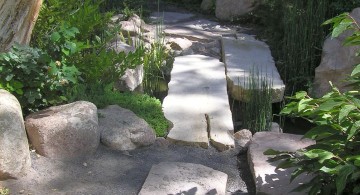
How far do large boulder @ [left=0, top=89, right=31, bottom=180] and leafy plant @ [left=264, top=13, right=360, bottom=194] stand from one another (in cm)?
154

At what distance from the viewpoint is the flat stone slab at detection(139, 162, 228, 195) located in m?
3.66

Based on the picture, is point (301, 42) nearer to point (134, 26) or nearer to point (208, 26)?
point (134, 26)

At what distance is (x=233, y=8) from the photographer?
8.45 meters

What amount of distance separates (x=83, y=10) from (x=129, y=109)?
883 millimetres

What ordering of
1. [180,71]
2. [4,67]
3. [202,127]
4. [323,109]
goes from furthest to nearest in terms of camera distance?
[180,71], [202,127], [4,67], [323,109]

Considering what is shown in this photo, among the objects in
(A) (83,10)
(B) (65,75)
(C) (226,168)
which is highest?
(A) (83,10)

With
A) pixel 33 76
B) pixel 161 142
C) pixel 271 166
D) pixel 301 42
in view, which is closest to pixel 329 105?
Result: pixel 271 166

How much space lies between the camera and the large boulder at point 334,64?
6.20 meters

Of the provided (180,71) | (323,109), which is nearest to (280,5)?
(180,71)

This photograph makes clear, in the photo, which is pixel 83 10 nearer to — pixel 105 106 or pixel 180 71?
pixel 105 106

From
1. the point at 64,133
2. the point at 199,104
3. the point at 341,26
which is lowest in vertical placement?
the point at 199,104

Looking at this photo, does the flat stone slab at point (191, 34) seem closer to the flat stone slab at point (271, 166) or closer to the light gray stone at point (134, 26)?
the light gray stone at point (134, 26)

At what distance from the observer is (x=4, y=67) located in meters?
4.17

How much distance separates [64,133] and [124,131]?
46cm
